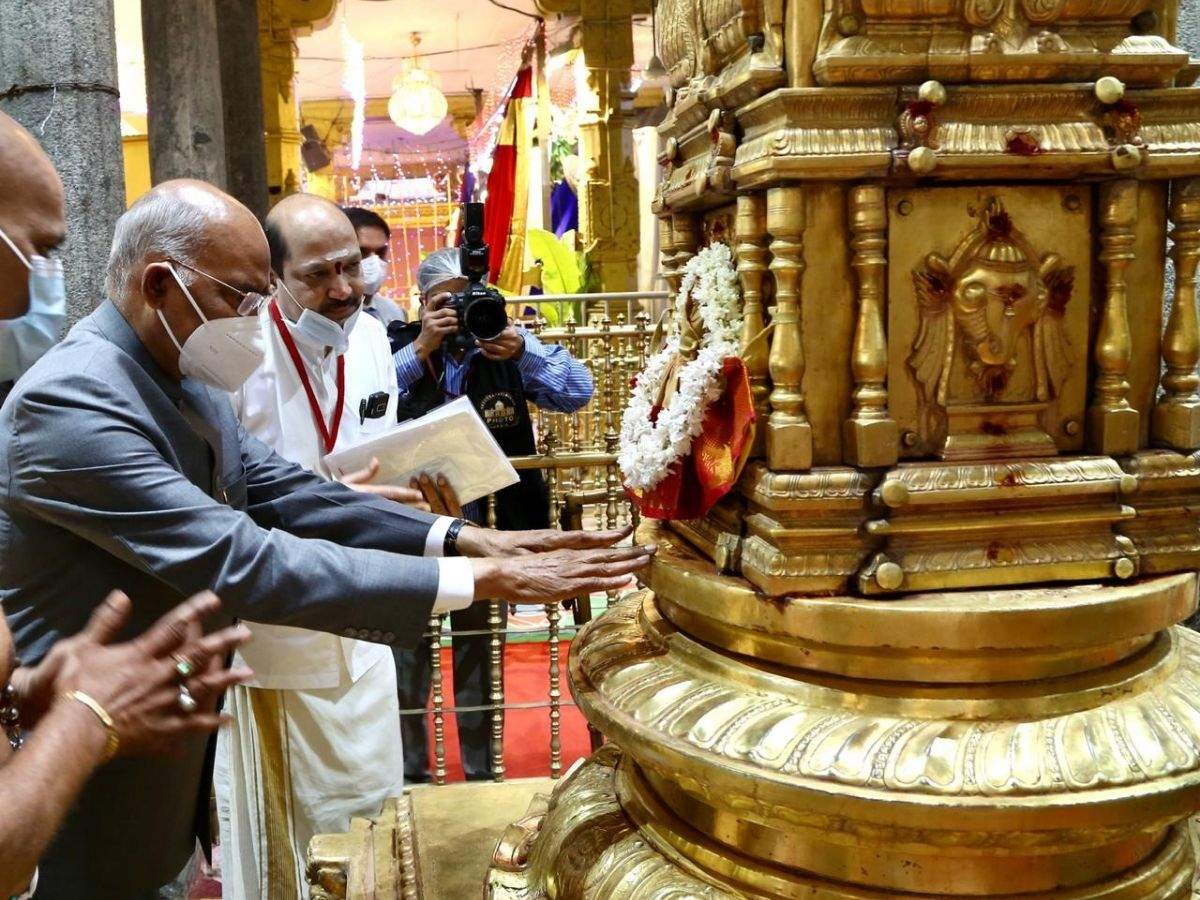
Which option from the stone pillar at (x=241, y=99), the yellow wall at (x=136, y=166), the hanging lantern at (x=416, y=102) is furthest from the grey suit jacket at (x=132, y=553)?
the hanging lantern at (x=416, y=102)

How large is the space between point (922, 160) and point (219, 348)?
48.0 inches

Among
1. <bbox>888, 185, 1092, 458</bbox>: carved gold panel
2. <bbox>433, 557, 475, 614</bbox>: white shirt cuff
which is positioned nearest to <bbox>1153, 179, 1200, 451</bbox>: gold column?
<bbox>888, 185, 1092, 458</bbox>: carved gold panel

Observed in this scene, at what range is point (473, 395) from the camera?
3.38 metres

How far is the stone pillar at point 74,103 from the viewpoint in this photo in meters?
3.09

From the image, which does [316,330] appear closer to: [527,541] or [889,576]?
[527,541]

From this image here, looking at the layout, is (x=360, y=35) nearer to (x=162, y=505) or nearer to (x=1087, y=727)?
(x=162, y=505)

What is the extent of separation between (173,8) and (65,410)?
10.9 feet

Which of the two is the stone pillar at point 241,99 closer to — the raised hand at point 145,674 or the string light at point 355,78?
the string light at point 355,78

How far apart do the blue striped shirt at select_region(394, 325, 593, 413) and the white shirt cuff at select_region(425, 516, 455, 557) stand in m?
1.33

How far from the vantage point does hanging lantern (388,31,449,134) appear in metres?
10.7

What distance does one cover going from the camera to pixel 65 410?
166 centimetres

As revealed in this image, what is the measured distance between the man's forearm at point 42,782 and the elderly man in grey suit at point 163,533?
55cm

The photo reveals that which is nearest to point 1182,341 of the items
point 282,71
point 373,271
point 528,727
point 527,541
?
point 527,541

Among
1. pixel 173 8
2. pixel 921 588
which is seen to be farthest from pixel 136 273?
pixel 173 8
